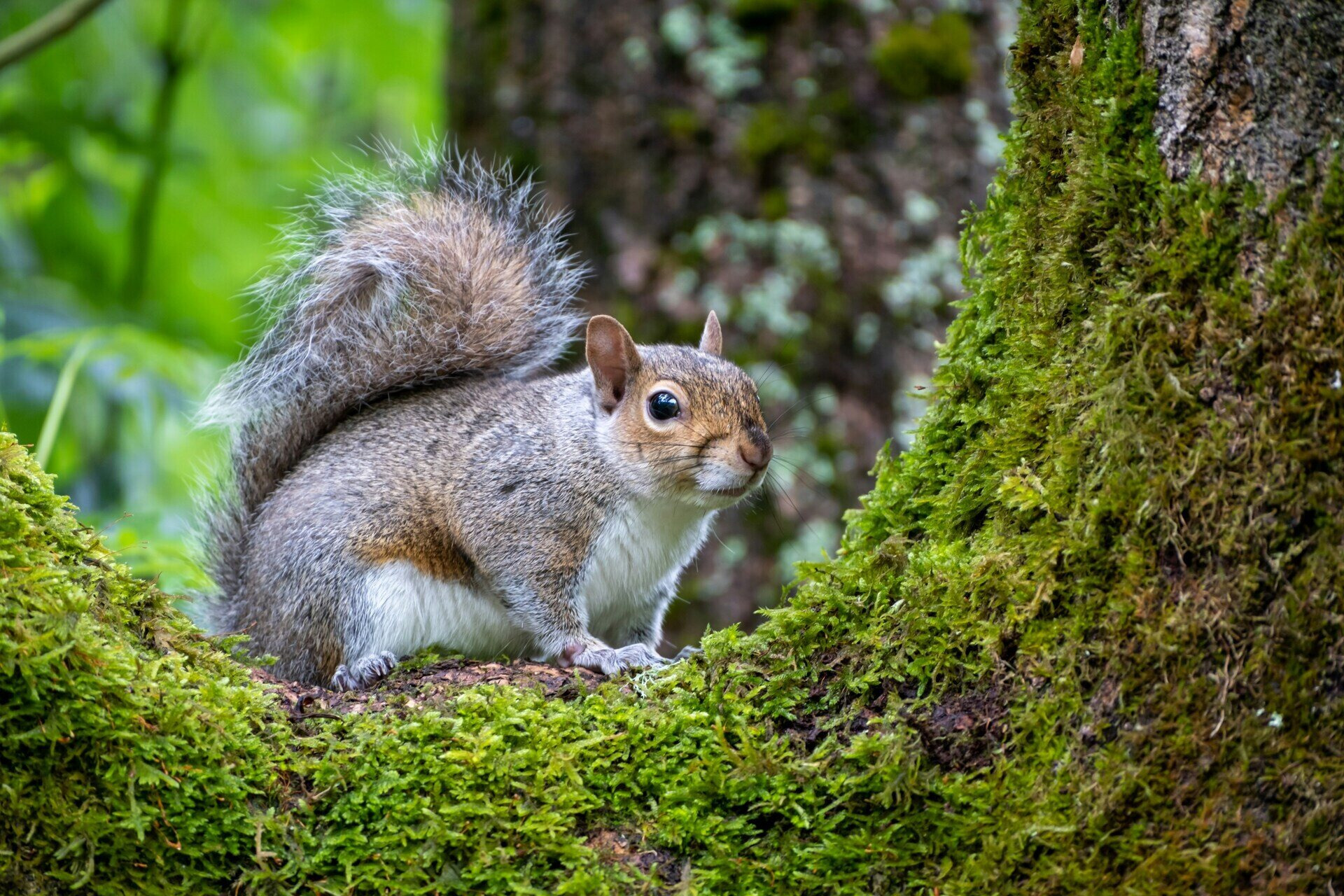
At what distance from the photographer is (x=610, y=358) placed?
307 centimetres

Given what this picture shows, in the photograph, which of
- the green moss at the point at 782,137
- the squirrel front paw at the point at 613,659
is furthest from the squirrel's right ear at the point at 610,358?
the green moss at the point at 782,137

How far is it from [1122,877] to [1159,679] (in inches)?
9.5

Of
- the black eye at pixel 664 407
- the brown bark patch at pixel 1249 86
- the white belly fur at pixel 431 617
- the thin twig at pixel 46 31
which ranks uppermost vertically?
the brown bark patch at pixel 1249 86

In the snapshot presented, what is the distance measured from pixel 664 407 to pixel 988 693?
1498 millimetres

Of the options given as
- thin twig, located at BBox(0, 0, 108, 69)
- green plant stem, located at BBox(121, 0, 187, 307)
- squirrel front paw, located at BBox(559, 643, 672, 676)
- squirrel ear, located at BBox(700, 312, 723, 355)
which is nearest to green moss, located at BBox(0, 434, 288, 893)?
squirrel front paw, located at BBox(559, 643, 672, 676)

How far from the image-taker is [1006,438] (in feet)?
5.98

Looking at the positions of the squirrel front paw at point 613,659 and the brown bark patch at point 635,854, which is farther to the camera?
the squirrel front paw at point 613,659

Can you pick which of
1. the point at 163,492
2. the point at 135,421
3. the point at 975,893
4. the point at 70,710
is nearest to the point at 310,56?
the point at 163,492

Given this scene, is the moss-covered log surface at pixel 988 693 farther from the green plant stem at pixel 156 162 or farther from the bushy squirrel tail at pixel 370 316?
the green plant stem at pixel 156 162

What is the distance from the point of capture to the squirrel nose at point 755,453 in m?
2.80

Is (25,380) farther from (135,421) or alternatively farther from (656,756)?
(656,756)

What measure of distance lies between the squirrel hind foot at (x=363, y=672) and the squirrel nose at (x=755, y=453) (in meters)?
0.95

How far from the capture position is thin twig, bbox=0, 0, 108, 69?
3338 mm

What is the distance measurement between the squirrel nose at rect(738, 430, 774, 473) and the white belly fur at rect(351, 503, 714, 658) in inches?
10.4
